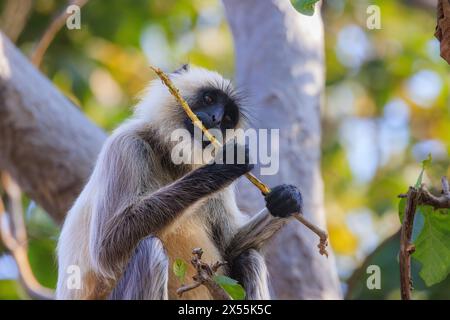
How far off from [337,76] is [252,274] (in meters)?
7.38

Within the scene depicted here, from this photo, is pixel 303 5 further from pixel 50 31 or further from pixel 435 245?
pixel 50 31

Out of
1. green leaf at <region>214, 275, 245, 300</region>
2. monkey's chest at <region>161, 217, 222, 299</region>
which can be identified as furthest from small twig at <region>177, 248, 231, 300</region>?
monkey's chest at <region>161, 217, 222, 299</region>

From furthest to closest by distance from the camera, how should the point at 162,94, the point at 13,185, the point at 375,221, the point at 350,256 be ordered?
the point at 375,221 → the point at 350,256 → the point at 13,185 → the point at 162,94

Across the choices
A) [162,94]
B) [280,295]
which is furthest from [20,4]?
[280,295]

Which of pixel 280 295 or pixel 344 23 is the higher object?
pixel 344 23

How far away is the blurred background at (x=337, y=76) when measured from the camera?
38.6 feet

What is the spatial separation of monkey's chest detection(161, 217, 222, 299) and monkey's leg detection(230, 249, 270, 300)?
0.19m

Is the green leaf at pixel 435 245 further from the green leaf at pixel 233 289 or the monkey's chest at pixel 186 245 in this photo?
the monkey's chest at pixel 186 245

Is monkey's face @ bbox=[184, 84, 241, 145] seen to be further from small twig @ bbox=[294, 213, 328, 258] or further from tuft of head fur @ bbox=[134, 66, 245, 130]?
small twig @ bbox=[294, 213, 328, 258]

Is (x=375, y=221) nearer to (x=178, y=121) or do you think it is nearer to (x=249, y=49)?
(x=249, y=49)

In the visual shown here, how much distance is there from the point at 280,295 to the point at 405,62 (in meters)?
7.20

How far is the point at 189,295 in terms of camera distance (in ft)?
20.8

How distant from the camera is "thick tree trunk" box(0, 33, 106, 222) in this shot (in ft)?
27.1

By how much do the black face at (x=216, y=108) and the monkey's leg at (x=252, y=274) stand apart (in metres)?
0.99
